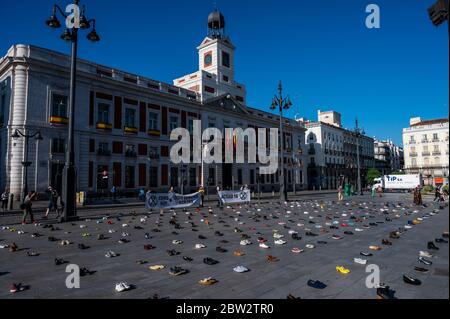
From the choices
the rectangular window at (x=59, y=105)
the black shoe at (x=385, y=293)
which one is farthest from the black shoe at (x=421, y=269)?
the rectangular window at (x=59, y=105)

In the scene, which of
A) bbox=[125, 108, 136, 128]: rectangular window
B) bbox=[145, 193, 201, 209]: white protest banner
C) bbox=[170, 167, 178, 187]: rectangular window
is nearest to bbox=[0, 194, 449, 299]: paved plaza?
bbox=[145, 193, 201, 209]: white protest banner

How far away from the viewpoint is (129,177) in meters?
35.1

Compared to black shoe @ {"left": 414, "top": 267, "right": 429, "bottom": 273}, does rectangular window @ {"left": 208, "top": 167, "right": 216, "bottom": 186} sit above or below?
above

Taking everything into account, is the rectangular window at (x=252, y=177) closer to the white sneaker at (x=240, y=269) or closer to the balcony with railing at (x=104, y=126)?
the balcony with railing at (x=104, y=126)

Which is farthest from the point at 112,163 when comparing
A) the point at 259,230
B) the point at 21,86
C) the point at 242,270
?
the point at 242,270

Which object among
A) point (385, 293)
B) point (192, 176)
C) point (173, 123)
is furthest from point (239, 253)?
point (192, 176)

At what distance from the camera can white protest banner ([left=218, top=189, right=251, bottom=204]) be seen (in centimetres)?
2453

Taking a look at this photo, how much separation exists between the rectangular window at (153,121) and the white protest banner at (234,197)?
16.8 meters

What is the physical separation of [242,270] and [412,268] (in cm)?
312

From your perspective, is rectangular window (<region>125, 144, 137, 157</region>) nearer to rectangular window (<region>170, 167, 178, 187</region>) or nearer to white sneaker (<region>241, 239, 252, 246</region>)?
rectangular window (<region>170, 167, 178, 187</region>)

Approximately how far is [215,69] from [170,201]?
3326 cm

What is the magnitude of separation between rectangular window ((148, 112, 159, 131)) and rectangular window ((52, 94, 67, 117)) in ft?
32.5

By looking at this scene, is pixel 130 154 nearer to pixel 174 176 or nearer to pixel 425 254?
pixel 174 176
